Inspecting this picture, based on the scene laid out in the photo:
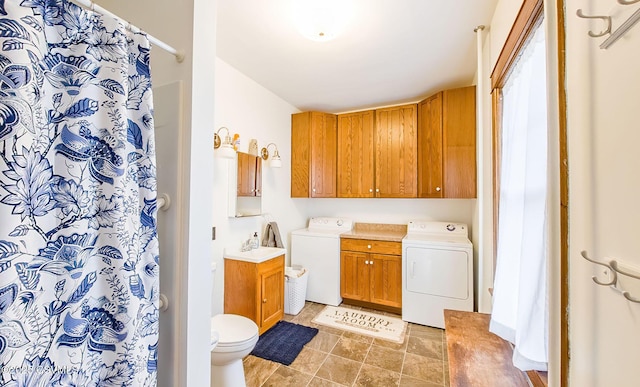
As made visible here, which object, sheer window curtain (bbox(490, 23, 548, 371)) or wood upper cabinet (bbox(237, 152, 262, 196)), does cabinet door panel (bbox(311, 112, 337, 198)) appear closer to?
wood upper cabinet (bbox(237, 152, 262, 196))

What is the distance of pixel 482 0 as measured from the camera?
5.45 feet

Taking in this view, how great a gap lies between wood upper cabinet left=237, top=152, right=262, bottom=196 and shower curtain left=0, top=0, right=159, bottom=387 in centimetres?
189

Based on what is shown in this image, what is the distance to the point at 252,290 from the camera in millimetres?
2408

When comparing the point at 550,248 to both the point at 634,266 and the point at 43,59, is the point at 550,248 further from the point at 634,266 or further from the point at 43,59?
the point at 43,59

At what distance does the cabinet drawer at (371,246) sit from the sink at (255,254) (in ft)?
2.81

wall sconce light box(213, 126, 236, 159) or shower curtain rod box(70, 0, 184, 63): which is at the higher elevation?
shower curtain rod box(70, 0, 184, 63)

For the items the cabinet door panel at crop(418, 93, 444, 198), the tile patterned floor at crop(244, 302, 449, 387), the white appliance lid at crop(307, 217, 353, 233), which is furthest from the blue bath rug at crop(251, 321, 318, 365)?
the cabinet door panel at crop(418, 93, 444, 198)

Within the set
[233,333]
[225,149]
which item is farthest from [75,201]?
[225,149]

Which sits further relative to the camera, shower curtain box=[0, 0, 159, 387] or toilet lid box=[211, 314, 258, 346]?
toilet lid box=[211, 314, 258, 346]

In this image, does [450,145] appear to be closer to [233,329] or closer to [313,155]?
[313,155]

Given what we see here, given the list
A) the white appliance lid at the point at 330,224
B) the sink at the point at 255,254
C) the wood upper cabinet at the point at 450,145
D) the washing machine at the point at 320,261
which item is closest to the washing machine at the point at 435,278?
the wood upper cabinet at the point at 450,145

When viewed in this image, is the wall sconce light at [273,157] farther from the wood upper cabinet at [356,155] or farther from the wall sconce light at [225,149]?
the wood upper cabinet at [356,155]

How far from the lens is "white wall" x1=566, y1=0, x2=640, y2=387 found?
1.73 ft

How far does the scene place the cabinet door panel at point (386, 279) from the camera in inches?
Result: 116
